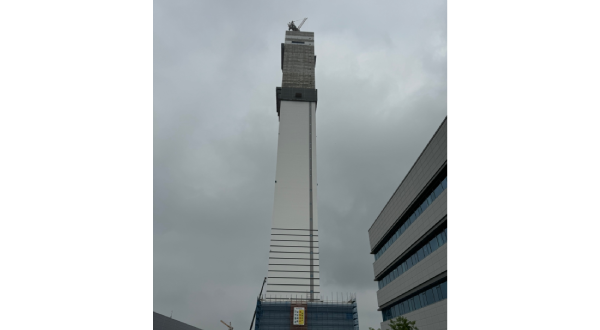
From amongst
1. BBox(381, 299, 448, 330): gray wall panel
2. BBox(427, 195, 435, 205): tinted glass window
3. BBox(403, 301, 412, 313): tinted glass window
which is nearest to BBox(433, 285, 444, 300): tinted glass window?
BBox(381, 299, 448, 330): gray wall panel

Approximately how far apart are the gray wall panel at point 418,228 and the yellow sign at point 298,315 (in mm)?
30026

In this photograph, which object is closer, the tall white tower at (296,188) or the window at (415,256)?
the window at (415,256)

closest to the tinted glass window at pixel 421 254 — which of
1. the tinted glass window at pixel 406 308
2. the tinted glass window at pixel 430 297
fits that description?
the tinted glass window at pixel 430 297

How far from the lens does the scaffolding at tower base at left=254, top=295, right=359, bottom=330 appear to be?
247ft

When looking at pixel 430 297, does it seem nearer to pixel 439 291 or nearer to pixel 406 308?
pixel 439 291

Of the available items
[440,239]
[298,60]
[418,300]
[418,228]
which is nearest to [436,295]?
[418,300]

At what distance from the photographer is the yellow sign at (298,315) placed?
7548 cm

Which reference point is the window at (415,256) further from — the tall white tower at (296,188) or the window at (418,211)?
the tall white tower at (296,188)

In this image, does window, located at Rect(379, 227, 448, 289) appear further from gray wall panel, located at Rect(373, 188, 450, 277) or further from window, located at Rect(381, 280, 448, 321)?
window, located at Rect(381, 280, 448, 321)

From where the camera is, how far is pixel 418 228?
39.0 metres

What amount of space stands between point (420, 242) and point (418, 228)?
1.47 meters

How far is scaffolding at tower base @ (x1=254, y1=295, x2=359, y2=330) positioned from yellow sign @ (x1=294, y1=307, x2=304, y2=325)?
66 centimetres
